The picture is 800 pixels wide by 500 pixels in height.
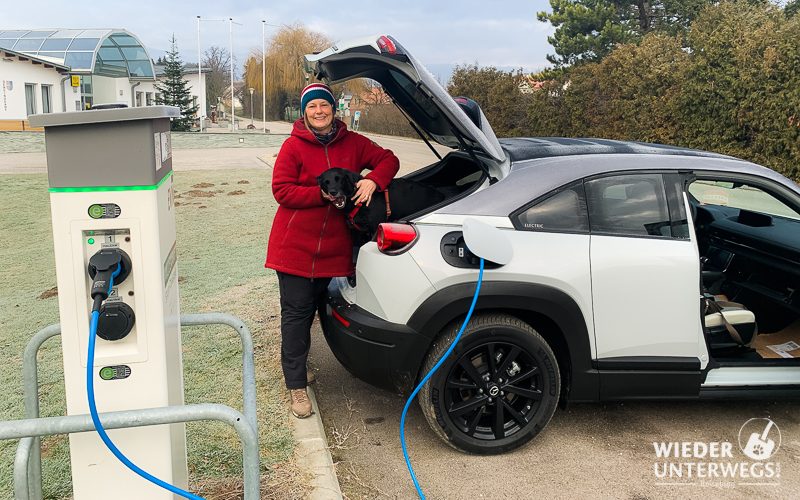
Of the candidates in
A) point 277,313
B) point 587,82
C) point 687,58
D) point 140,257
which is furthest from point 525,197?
point 587,82

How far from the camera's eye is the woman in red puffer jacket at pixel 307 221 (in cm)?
351

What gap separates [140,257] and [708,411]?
3.45m

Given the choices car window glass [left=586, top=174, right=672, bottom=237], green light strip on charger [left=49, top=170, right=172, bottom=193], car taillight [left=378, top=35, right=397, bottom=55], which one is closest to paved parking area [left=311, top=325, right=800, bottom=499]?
car window glass [left=586, top=174, right=672, bottom=237]

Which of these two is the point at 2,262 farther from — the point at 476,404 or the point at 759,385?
the point at 759,385

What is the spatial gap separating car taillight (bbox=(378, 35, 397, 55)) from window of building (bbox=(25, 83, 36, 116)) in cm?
3859

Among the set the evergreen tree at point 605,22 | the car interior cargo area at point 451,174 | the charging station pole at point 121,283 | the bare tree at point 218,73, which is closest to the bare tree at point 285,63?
the bare tree at point 218,73

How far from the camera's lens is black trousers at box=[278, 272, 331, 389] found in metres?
3.63

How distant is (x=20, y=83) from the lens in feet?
114

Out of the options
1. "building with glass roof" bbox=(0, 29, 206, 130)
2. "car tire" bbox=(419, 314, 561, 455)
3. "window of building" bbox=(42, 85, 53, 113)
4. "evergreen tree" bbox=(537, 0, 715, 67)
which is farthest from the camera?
"window of building" bbox=(42, 85, 53, 113)

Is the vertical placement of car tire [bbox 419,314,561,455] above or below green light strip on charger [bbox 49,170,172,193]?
below

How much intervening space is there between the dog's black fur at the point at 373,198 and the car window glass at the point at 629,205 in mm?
862

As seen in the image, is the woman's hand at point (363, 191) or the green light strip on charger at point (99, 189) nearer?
the green light strip on charger at point (99, 189)

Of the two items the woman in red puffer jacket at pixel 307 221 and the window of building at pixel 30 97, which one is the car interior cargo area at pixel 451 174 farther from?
the window of building at pixel 30 97

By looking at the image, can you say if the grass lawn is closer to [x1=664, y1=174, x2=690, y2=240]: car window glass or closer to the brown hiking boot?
the brown hiking boot
